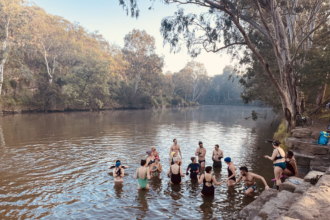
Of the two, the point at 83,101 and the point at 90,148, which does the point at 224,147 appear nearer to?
the point at 90,148

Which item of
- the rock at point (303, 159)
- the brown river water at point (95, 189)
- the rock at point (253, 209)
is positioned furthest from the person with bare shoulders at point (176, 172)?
the rock at point (303, 159)

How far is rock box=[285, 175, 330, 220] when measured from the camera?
4367 millimetres

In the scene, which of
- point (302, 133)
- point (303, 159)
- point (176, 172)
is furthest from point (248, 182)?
point (302, 133)

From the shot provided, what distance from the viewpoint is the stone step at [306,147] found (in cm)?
1161

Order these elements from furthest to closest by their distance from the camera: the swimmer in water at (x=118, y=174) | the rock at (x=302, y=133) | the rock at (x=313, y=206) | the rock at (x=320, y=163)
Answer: the rock at (x=302, y=133), the rock at (x=320, y=163), the swimmer in water at (x=118, y=174), the rock at (x=313, y=206)

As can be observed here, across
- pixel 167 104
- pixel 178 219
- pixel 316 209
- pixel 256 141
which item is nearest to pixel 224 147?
pixel 256 141

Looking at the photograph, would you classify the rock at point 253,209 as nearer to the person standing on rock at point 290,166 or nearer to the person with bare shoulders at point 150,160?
the person standing on rock at point 290,166

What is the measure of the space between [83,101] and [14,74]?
1436cm

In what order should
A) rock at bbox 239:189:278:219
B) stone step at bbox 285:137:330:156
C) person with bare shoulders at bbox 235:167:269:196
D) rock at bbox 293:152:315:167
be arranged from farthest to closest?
rock at bbox 293:152:315:167 < stone step at bbox 285:137:330:156 < person with bare shoulders at bbox 235:167:269:196 < rock at bbox 239:189:278:219

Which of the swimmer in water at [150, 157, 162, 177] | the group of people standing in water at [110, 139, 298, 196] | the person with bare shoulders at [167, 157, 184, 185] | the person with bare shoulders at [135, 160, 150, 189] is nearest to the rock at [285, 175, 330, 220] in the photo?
the group of people standing in water at [110, 139, 298, 196]

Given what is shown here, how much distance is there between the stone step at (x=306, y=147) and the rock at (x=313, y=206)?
6.89m

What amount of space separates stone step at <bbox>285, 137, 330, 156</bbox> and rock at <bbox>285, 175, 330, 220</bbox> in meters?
6.89

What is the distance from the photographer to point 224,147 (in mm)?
17906

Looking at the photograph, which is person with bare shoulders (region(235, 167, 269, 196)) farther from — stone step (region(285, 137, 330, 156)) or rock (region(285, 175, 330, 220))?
stone step (region(285, 137, 330, 156))
